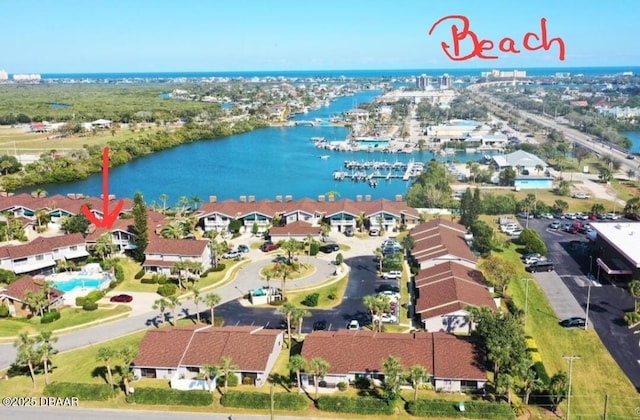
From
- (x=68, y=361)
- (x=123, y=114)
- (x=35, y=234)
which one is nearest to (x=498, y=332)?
(x=68, y=361)

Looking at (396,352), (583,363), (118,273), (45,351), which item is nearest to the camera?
(45,351)

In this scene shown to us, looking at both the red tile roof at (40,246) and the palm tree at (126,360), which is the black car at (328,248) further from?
the palm tree at (126,360)

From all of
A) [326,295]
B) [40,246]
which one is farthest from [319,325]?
[40,246]

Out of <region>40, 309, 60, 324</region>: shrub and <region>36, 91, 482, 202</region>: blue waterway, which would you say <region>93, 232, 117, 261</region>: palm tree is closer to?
<region>40, 309, 60, 324</region>: shrub

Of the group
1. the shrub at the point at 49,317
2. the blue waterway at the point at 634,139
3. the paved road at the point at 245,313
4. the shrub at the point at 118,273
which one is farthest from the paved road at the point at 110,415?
the blue waterway at the point at 634,139

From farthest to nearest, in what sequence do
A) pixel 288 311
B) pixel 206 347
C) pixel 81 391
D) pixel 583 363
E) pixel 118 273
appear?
pixel 118 273
pixel 288 311
pixel 583 363
pixel 206 347
pixel 81 391

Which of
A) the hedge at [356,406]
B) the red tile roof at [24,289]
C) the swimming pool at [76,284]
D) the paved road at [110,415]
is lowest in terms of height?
the paved road at [110,415]

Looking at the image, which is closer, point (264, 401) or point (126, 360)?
point (264, 401)

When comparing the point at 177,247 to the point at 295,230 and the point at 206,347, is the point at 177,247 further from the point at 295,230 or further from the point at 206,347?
the point at 206,347

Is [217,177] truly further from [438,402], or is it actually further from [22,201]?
[438,402]
